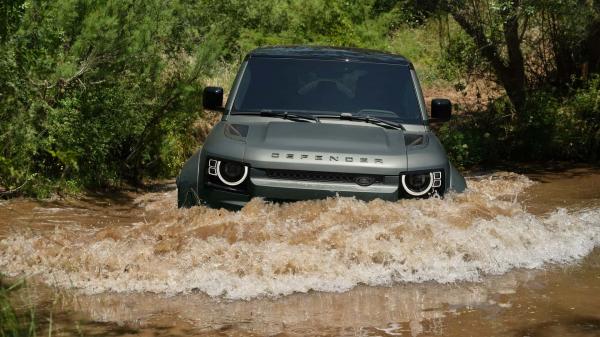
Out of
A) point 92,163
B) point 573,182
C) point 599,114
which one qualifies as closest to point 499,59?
point 599,114

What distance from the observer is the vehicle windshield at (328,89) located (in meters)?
8.64

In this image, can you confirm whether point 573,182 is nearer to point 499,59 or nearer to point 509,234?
point 499,59

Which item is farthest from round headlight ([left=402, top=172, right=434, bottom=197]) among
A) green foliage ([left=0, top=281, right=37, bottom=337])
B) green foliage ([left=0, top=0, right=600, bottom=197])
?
green foliage ([left=0, top=0, right=600, bottom=197])

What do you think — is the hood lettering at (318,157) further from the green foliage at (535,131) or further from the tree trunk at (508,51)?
the green foliage at (535,131)

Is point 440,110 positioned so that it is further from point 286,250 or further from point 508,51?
point 508,51

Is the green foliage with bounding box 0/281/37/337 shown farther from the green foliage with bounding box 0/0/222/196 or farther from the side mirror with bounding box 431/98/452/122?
the green foliage with bounding box 0/0/222/196

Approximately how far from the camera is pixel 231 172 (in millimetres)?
7625

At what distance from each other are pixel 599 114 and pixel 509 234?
7369 millimetres

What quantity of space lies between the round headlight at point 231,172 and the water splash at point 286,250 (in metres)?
0.21

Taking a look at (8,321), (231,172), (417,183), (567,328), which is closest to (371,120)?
(417,183)

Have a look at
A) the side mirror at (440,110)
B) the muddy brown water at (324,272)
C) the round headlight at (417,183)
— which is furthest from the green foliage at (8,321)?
the side mirror at (440,110)

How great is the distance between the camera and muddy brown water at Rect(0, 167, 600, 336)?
20.6ft

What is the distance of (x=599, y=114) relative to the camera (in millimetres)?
15016

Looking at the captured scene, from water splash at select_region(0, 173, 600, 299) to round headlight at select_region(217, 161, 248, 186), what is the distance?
21cm
